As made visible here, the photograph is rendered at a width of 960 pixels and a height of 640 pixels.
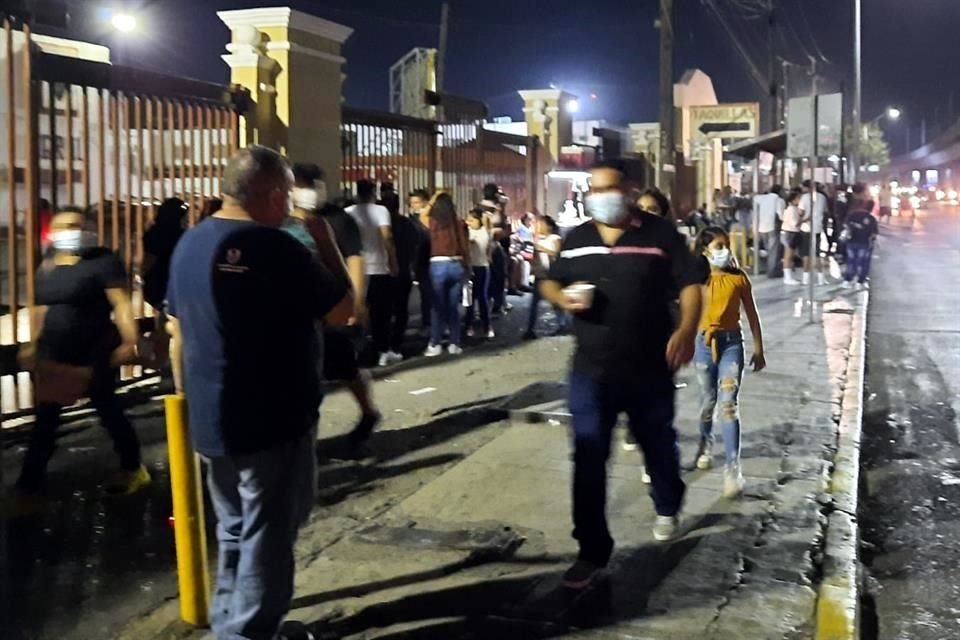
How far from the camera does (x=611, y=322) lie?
5.15 meters

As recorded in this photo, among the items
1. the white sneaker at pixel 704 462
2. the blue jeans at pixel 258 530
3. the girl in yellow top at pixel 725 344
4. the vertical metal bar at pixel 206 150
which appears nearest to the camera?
the blue jeans at pixel 258 530

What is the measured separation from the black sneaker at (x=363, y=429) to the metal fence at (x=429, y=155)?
5793 mm

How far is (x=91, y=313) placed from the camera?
664 centimetres

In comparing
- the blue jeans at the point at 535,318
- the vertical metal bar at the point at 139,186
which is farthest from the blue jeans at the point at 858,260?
the vertical metal bar at the point at 139,186

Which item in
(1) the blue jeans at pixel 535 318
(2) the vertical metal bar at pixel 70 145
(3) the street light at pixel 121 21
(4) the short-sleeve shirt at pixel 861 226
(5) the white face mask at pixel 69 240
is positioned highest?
(3) the street light at pixel 121 21

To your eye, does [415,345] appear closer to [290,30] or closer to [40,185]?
[290,30]

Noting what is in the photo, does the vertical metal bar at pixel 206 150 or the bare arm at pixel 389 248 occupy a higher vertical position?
the vertical metal bar at pixel 206 150

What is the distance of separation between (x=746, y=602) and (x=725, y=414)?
185 centimetres

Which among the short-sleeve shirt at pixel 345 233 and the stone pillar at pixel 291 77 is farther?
the stone pillar at pixel 291 77

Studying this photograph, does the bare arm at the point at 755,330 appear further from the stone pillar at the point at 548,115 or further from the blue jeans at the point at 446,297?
the stone pillar at the point at 548,115

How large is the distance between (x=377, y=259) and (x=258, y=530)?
23.7 ft

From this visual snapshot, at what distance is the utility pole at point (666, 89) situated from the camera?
2439 cm

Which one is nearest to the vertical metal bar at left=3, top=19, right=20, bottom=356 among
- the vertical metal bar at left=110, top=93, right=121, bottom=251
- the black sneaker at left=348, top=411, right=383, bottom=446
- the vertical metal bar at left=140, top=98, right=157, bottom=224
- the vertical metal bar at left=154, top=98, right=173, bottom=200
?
the vertical metal bar at left=110, top=93, right=121, bottom=251

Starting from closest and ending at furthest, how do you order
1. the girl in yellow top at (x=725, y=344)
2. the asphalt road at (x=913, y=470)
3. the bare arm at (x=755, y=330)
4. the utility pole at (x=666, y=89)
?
the asphalt road at (x=913, y=470) → the girl in yellow top at (x=725, y=344) → the bare arm at (x=755, y=330) → the utility pole at (x=666, y=89)
